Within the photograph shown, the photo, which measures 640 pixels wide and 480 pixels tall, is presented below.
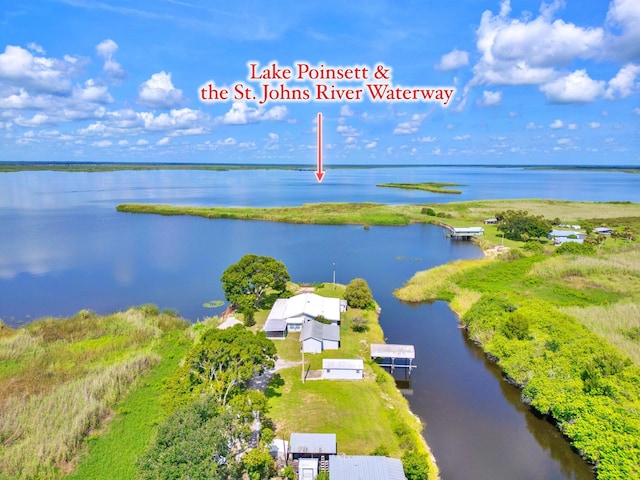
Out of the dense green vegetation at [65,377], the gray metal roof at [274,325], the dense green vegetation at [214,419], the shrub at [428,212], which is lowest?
the dense green vegetation at [65,377]

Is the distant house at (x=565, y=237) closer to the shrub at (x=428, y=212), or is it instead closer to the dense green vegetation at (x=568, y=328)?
the dense green vegetation at (x=568, y=328)

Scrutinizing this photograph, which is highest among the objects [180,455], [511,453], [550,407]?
[180,455]

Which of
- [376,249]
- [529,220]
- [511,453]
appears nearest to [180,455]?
[511,453]

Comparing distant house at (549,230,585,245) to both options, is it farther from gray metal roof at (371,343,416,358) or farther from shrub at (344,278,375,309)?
gray metal roof at (371,343,416,358)

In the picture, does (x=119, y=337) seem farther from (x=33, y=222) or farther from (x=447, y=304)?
(x=33, y=222)

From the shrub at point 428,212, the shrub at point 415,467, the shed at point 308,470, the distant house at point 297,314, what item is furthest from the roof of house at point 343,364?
the shrub at point 428,212

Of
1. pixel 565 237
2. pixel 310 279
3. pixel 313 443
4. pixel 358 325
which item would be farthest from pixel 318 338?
pixel 565 237
